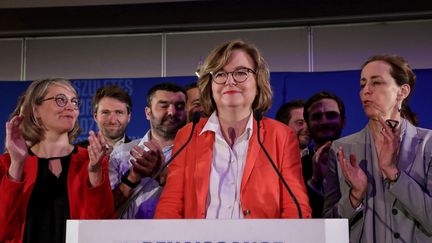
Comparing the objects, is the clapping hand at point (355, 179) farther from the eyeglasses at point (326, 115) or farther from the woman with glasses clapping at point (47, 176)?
the woman with glasses clapping at point (47, 176)

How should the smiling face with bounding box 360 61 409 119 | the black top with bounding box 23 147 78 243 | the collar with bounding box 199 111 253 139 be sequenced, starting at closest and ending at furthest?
the collar with bounding box 199 111 253 139
the black top with bounding box 23 147 78 243
the smiling face with bounding box 360 61 409 119

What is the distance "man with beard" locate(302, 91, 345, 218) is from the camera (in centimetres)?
320

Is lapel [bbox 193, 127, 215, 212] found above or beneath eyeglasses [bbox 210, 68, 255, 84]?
beneath

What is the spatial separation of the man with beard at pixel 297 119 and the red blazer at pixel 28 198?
132 cm

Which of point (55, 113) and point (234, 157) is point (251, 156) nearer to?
point (234, 157)

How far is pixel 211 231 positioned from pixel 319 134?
1974 millimetres

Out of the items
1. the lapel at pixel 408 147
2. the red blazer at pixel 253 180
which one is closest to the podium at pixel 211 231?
the red blazer at pixel 253 180

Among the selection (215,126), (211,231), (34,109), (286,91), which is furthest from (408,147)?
(34,109)

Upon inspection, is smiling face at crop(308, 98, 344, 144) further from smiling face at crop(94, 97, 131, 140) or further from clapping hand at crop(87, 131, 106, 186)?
clapping hand at crop(87, 131, 106, 186)

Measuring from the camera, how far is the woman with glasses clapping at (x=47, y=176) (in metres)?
2.64

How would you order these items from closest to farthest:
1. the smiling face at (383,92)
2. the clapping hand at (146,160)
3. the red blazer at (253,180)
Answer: the red blazer at (253,180), the smiling face at (383,92), the clapping hand at (146,160)

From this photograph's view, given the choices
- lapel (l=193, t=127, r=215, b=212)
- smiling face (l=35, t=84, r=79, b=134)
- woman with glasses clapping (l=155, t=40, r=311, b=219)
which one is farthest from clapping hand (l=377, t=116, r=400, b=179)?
smiling face (l=35, t=84, r=79, b=134)

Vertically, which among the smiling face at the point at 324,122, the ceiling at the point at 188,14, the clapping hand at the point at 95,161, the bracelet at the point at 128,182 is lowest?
the bracelet at the point at 128,182

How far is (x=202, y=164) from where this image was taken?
249 centimetres
